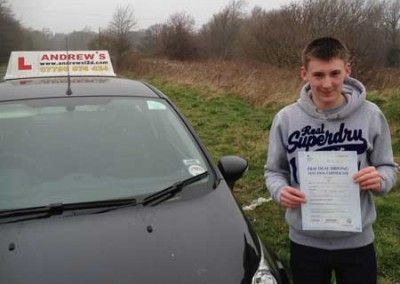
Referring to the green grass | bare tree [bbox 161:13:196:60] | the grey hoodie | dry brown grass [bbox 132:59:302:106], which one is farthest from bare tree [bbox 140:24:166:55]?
the grey hoodie

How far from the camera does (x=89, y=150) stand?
3057 millimetres

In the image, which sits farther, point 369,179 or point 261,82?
point 261,82

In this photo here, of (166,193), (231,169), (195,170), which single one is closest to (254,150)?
(231,169)

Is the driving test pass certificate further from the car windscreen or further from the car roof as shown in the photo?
the car roof

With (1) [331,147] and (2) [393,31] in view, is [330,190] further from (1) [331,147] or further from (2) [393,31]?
(2) [393,31]

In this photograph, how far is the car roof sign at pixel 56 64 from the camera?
17.5 ft

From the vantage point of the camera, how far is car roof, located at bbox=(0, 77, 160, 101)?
3475 millimetres

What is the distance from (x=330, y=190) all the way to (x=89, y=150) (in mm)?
1426

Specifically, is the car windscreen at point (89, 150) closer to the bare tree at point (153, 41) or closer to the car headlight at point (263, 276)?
the car headlight at point (263, 276)

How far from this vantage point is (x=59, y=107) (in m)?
3.32

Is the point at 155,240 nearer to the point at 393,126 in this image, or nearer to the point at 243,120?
the point at 393,126

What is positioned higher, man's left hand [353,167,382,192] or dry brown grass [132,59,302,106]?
man's left hand [353,167,382,192]

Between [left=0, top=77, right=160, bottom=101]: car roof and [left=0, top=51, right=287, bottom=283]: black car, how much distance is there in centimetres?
2

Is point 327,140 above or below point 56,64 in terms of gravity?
below
